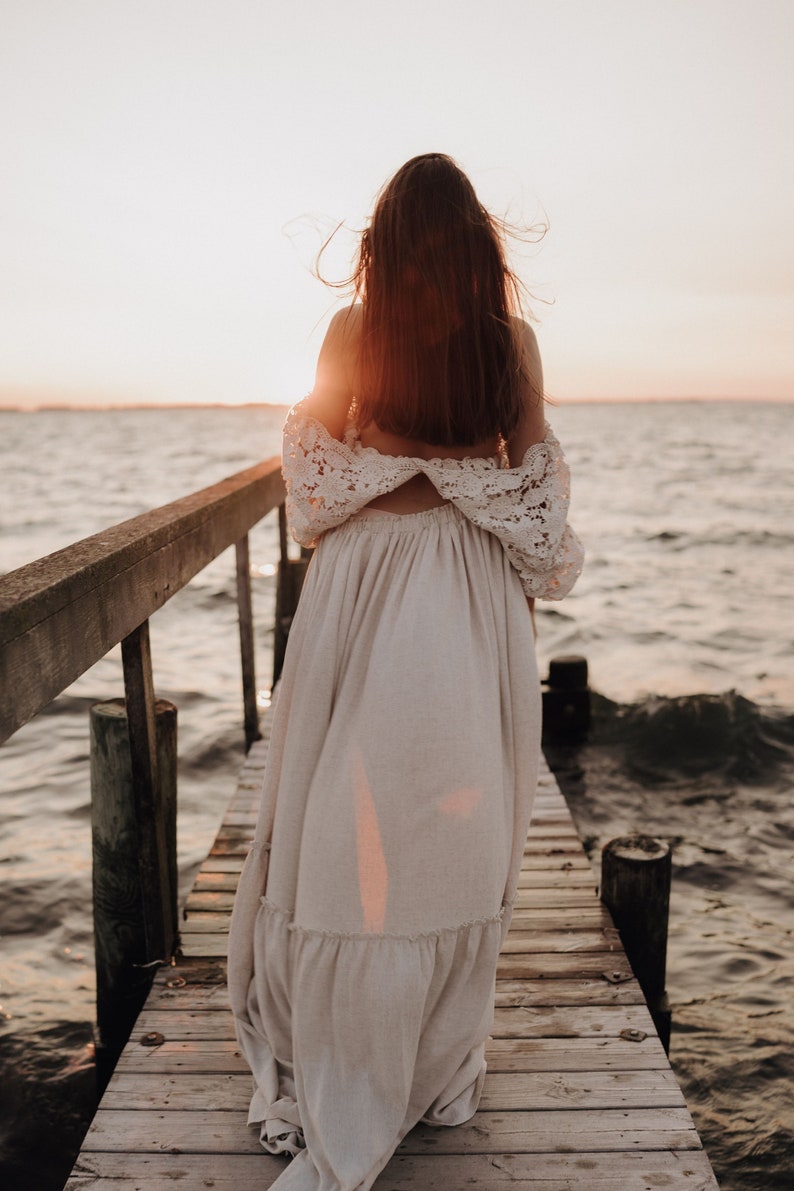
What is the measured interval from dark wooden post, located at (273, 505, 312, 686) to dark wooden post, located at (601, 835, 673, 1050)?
4.11 meters

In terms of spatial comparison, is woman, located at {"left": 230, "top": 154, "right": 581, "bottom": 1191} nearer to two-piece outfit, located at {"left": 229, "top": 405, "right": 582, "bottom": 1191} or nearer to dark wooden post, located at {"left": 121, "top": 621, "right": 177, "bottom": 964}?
two-piece outfit, located at {"left": 229, "top": 405, "right": 582, "bottom": 1191}

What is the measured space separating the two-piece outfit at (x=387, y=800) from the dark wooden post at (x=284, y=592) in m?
4.82

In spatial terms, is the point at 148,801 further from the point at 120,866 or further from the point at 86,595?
the point at 86,595

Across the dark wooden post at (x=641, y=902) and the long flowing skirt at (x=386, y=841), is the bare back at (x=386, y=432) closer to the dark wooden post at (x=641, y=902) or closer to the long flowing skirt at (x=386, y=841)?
the long flowing skirt at (x=386, y=841)

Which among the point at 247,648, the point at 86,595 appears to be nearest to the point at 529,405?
the point at 86,595

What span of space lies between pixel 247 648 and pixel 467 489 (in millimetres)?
3598

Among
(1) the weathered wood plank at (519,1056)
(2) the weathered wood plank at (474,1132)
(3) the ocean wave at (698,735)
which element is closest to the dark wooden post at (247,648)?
(1) the weathered wood plank at (519,1056)

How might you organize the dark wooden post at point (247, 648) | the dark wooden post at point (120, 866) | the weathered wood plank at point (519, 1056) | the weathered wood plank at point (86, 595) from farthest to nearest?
the dark wooden post at point (247, 648), the dark wooden post at point (120, 866), the weathered wood plank at point (519, 1056), the weathered wood plank at point (86, 595)

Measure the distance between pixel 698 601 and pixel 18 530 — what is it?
1493cm

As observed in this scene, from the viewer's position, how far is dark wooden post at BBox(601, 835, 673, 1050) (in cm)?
325

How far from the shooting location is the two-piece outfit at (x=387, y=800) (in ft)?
6.95

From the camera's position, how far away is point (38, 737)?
8.53 m

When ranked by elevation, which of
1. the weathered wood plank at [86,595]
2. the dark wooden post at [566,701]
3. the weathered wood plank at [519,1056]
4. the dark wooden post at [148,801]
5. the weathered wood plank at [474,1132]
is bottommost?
the dark wooden post at [566,701]

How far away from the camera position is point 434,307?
2137 mm
